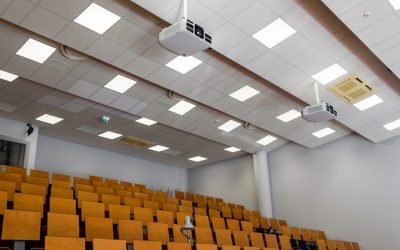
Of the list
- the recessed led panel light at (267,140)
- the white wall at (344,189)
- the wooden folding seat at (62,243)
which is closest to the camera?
the wooden folding seat at (62,243)

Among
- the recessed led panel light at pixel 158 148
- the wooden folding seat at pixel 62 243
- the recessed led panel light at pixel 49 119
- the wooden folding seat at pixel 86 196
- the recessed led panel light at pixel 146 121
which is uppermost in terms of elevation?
the recessed led panel light at pixel 49 119

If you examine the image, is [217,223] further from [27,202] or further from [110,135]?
[110,135]

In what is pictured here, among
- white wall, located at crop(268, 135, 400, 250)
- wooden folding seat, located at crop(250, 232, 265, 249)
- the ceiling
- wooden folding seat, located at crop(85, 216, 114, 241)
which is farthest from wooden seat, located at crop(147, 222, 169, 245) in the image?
white wall, located at crop(268, 135, 400, 250)

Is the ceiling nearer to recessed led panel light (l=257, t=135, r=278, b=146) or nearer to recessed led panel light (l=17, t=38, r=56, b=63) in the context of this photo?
recessed led panel light (l=17, t=38, r=56, b=63)

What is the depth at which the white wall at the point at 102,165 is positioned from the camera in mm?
7652

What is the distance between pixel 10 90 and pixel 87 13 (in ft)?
8.57

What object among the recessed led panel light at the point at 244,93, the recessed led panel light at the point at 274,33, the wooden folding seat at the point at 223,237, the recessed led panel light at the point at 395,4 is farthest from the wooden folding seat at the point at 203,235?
the recessed led panel light at the point at 395,4

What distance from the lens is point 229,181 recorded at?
9.58 meters

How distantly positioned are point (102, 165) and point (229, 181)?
3.42m

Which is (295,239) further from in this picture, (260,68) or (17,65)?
(17,65)

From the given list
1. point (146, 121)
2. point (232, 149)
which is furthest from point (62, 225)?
point (232, 149)

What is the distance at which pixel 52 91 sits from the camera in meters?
5.80

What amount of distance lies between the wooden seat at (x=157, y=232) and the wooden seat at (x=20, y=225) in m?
1.18

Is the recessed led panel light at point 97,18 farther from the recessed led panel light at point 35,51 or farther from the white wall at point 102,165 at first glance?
the white wall at point 102,165
